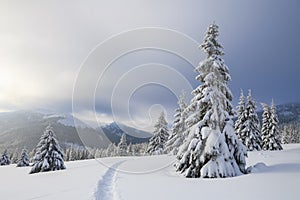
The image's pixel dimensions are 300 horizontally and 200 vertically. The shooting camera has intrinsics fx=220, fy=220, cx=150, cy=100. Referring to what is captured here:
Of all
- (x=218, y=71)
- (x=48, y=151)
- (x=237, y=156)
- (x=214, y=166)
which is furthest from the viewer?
(x=48, y=151)

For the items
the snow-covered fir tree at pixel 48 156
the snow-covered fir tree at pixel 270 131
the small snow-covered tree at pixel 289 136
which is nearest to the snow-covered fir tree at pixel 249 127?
the snow-covered fir tree at pixel 270 131

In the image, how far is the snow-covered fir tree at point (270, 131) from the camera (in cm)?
4103

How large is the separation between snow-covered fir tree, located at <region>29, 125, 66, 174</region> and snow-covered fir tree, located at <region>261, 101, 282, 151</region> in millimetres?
35874

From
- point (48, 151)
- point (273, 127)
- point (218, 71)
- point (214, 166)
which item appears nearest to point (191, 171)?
point (214, 166)

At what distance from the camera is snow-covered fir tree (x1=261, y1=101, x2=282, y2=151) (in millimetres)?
41031

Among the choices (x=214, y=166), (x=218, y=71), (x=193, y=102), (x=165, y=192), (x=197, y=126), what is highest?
(x=218, y=71)

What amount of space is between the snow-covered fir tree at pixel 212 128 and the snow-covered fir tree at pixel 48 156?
71.1ft

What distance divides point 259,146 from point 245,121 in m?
4.75

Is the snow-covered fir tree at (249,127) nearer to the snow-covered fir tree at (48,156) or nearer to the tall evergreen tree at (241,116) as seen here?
the tall evergreen tree at (241,116)

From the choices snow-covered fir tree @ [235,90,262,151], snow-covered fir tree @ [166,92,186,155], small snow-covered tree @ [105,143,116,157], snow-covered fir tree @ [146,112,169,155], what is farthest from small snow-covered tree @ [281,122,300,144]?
small snow-covered tree @ [105,143,116,157]

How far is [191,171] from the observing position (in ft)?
48.3

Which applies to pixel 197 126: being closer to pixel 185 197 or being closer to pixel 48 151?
pixel 185 197

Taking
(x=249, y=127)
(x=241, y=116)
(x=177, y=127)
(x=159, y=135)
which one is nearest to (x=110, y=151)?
(x=159, y=135)

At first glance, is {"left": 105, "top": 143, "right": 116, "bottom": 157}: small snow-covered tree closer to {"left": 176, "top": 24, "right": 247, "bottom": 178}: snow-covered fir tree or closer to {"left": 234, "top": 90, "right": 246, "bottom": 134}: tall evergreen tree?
{"left": 234, "top": 90, "right": 246, "bottom": 134}: tall evergreen tree
